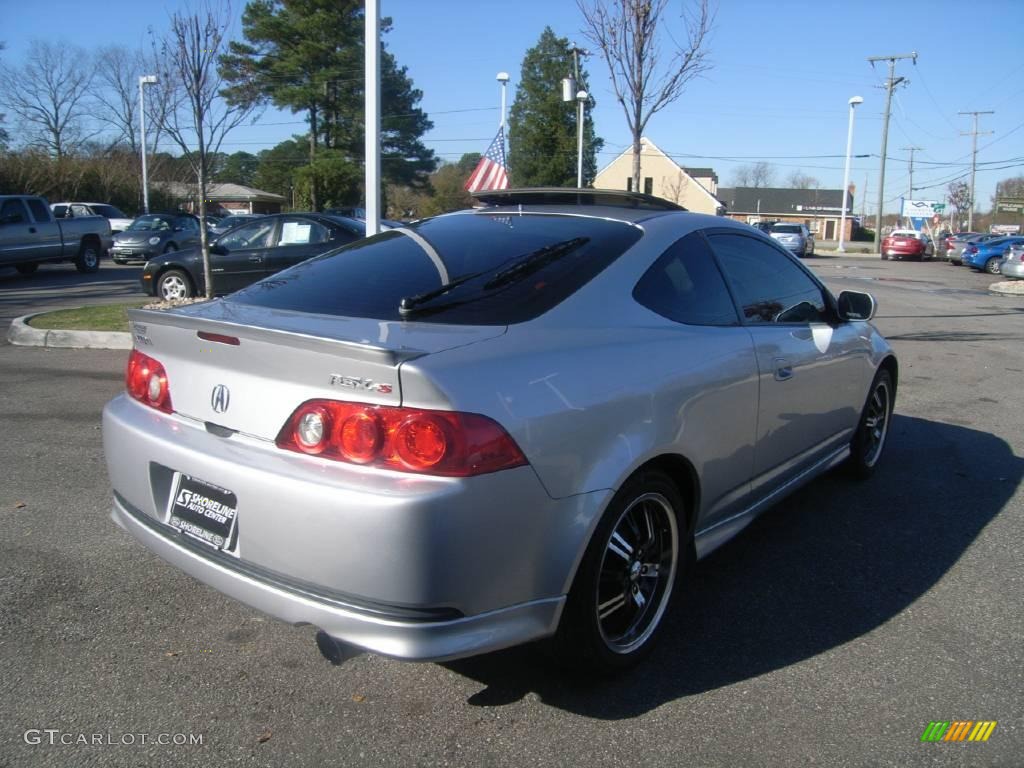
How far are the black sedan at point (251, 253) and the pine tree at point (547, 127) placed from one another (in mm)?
28618

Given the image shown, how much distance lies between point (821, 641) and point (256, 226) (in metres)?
11.4

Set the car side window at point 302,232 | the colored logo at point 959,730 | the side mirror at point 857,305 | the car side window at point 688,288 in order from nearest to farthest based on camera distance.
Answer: the colored logo at point 959,730
the car side window at point 688,288
the side mirror at point 857,305
the car side window at point 302,232

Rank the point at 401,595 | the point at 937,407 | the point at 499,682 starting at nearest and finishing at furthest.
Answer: the point at 401,595 < the point at 499,682 < the point at 937,407

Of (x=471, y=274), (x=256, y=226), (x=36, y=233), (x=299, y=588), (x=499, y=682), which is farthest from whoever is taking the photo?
(x=36, y=233)

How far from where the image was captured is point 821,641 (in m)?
3.17

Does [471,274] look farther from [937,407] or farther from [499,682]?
[937,407]

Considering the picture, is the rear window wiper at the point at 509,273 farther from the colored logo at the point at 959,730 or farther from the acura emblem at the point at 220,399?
the colored logo at the point at 959,730

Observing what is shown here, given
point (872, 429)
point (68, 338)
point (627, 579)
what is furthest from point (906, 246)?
point (627, 579)

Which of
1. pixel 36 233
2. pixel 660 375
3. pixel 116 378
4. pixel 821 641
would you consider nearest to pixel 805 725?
pixel 821 641

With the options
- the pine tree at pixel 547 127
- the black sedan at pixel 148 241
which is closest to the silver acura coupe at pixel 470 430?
the black sedan at pixel 148 241

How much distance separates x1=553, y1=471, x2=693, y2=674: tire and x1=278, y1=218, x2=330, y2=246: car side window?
10.4 metres

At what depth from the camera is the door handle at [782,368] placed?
3622 millimetres

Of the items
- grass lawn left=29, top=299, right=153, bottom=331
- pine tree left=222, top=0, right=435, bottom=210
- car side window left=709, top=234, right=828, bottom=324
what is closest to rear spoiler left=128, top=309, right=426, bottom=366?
car side window left=709, top=234, right=828, bottom=324

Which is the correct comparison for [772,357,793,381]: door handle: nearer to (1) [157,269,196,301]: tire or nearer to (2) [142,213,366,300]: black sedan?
(2) [142,213,366,300]: black sedan
